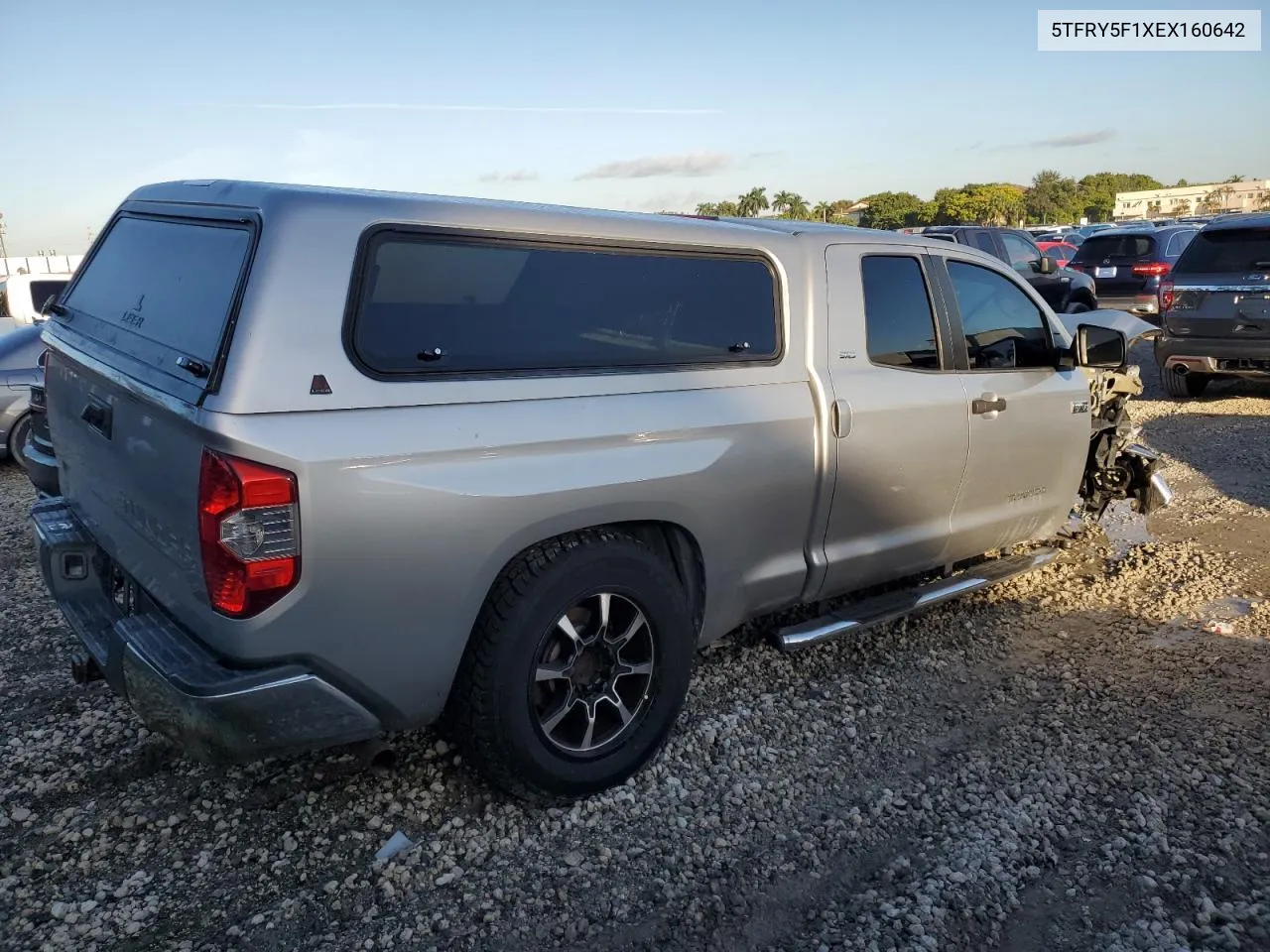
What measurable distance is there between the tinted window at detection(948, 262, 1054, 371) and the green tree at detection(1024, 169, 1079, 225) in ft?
258

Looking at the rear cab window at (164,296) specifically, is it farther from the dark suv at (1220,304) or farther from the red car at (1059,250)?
the red car at (1059,250)

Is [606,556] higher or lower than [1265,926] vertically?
higher

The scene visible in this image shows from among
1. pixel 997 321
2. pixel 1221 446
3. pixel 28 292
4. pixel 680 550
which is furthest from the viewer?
pixel 28 292

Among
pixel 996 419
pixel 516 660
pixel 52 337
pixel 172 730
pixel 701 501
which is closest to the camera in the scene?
pixel 172 730

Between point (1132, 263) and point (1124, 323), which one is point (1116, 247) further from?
point (1124, 323)

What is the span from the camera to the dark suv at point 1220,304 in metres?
9.20

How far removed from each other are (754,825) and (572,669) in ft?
2.54

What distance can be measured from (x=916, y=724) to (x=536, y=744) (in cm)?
159

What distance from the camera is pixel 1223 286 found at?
938 centimetres

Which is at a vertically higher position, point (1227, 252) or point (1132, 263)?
point (1132, 263)

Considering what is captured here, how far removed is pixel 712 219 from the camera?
373 centimetres

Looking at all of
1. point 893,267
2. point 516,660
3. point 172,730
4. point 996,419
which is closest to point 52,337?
point 172,730

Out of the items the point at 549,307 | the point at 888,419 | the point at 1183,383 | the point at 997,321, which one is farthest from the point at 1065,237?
the point at 549,307

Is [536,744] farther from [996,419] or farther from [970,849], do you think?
[996,419]
